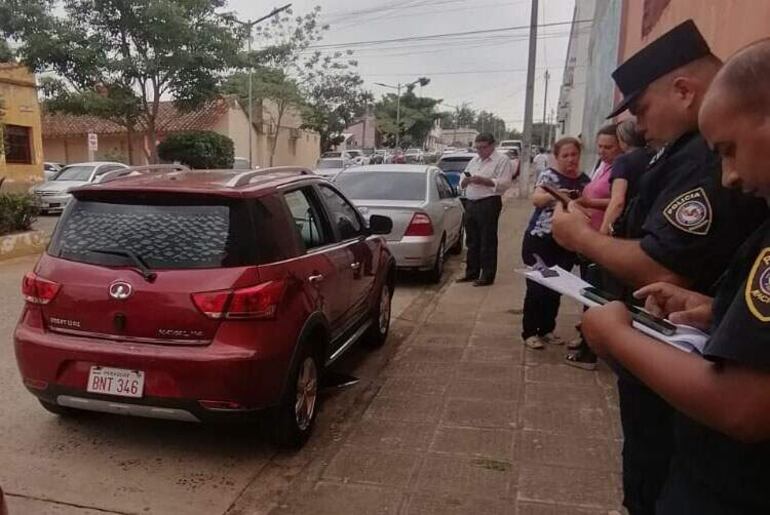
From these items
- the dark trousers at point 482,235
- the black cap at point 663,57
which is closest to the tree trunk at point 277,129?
the dark trousers at point 482,235

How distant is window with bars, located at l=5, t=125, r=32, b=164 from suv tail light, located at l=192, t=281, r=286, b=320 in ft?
69.6

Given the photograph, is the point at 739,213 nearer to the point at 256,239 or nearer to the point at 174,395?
the point at 256,239

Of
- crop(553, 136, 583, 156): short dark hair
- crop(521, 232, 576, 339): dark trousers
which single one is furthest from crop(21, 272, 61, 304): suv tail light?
crop(553, 136, 583, 156): short dark hair

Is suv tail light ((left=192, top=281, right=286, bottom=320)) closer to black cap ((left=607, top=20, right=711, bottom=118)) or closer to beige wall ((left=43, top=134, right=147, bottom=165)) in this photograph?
black cap ((left=607, top=20, right=711, bottom=118))

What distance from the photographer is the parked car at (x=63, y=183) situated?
16141 mm

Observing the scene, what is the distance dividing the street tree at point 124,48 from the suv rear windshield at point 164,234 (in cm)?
1560

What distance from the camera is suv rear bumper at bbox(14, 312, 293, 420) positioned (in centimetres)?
303

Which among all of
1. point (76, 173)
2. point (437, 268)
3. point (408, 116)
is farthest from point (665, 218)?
point (408, 116)

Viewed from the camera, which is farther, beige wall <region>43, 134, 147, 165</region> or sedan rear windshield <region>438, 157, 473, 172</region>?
beige wall <region>43, 134, 147, 165</region>

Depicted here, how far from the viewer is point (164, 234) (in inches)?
126

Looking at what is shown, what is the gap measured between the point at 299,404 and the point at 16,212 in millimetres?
8479

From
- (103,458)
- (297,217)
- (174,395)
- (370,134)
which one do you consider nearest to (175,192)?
(297,217)

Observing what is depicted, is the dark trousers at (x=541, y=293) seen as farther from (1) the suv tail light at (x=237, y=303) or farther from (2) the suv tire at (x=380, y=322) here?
(1) the suv tail light at (x=237, y=303)

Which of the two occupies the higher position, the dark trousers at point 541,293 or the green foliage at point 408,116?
the green foliage at point 408,116
